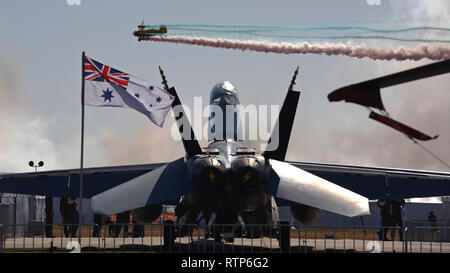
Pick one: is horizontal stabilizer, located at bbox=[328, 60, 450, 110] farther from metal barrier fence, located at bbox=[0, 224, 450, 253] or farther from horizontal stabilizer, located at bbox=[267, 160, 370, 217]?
horizontal stabilizer, located at bbox=[267, 160, 370, 217]

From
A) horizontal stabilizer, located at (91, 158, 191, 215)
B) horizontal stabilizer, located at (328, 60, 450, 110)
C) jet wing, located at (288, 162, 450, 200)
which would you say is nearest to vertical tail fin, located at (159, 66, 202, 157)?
horizontal stabilizer, located at (91, 158, 191, 215)

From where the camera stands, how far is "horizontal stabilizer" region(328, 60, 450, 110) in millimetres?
9344

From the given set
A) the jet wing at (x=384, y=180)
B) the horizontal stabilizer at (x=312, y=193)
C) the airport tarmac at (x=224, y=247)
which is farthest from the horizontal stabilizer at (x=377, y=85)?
the jet wing at (x=384, y=180)

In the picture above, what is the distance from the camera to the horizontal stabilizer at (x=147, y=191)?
19.3m

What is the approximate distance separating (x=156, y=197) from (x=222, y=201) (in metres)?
2.10

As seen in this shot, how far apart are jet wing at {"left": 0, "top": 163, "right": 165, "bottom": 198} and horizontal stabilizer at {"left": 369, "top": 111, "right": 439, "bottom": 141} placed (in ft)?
63.6

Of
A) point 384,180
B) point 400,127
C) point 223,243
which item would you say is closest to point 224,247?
point 223,243

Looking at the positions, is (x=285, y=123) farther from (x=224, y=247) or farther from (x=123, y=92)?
(x=123, y=92)

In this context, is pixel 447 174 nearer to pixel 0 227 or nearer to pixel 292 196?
pixel 292 196

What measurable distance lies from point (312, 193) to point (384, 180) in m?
10.6

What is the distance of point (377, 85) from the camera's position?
9.82m

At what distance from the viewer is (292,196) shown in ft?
64.6
